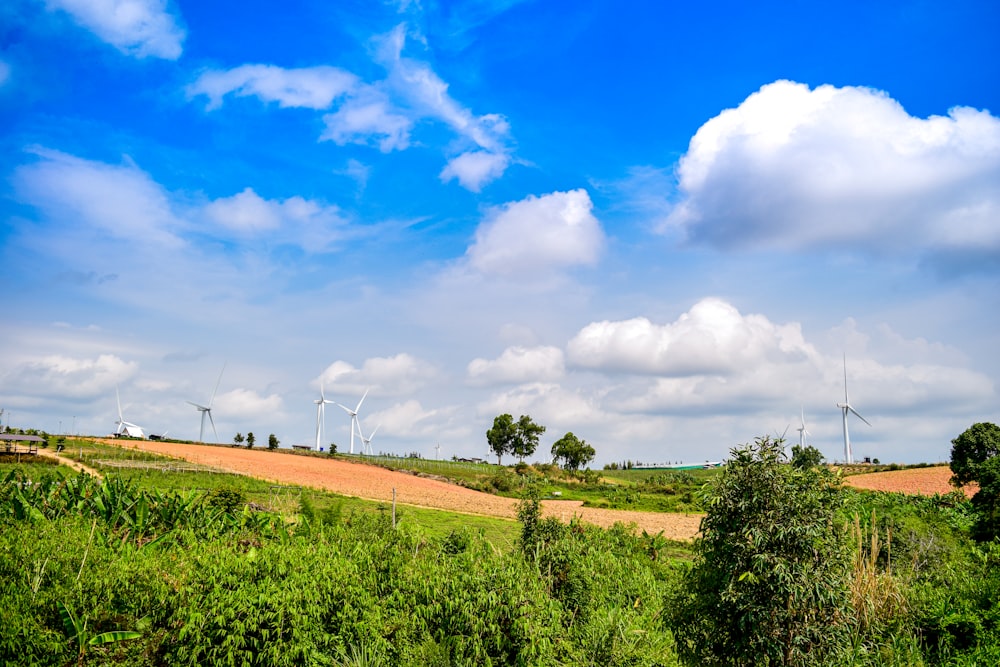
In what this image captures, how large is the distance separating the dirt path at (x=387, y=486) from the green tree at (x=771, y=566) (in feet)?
86.0

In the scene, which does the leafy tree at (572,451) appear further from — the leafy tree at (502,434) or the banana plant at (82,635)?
the banana plant at (82,635)

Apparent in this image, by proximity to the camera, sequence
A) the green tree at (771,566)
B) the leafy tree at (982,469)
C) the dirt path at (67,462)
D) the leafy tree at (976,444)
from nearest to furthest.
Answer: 1. the green tree at (771,566)
2. the leafy tree at (982,469)
3. the dirt path at (67,462)
4. the leafy tree at (976,444)

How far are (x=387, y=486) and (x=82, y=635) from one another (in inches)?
1726

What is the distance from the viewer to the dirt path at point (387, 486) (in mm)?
45000

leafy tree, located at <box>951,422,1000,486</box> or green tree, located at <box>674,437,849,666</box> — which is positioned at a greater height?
leafy tree, located at <box>951,422,1000,486</box>

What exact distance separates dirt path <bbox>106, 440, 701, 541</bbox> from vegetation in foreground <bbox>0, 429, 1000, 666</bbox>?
20968mm

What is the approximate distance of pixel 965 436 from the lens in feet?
201

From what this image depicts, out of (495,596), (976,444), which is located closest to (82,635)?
(495,596)

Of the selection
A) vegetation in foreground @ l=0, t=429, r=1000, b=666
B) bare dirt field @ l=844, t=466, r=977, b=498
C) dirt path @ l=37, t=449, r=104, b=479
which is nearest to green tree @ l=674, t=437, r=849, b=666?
vegetation in foreground @ l=0, t=429, r=1000, b=666

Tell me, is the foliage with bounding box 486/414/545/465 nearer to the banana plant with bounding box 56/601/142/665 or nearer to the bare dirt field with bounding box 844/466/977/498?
the bare dirt field with bounding box 844/466/977/498

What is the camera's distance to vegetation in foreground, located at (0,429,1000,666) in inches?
408

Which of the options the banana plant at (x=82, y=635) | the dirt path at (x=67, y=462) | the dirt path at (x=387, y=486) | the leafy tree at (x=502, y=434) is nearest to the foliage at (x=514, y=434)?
the leafy tree at (x=502, y=434)

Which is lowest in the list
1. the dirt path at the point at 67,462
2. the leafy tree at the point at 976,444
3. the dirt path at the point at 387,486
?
the dirt path at the point at 387,486

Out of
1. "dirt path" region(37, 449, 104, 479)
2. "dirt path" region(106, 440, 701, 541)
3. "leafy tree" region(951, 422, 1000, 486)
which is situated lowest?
"dirt path" region(106, 440, 701, 541)
